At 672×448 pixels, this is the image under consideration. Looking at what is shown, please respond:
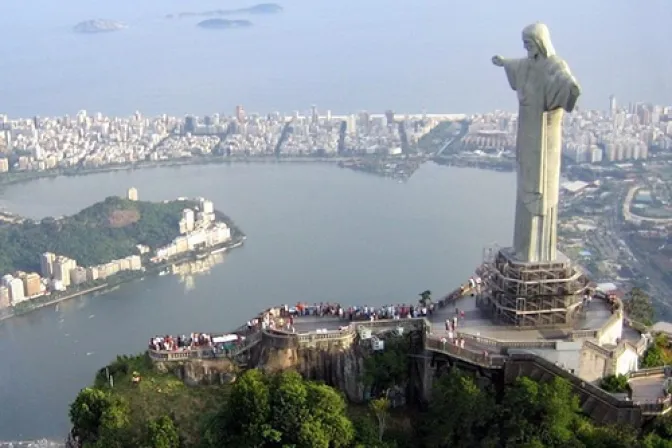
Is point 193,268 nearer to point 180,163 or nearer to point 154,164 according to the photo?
point 180,163

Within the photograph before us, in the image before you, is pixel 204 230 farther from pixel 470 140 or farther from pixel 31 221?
pixel 470 140

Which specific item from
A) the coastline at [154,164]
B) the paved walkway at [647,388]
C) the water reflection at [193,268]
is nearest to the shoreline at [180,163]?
the coastline at [154,164]

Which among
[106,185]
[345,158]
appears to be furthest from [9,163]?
[345,158]

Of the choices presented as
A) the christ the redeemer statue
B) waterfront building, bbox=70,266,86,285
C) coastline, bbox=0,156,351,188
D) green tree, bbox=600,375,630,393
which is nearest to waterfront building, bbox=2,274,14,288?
waterfront building, bbox=70,266,86,285

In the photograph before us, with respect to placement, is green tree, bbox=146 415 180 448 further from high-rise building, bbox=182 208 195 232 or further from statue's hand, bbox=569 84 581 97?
high-rise building, bbox=182 208 195 232

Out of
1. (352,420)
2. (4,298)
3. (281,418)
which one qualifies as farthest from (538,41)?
(4,298)

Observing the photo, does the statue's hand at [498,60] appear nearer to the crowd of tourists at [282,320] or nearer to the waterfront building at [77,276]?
the crowd of tourists at [282,320]
